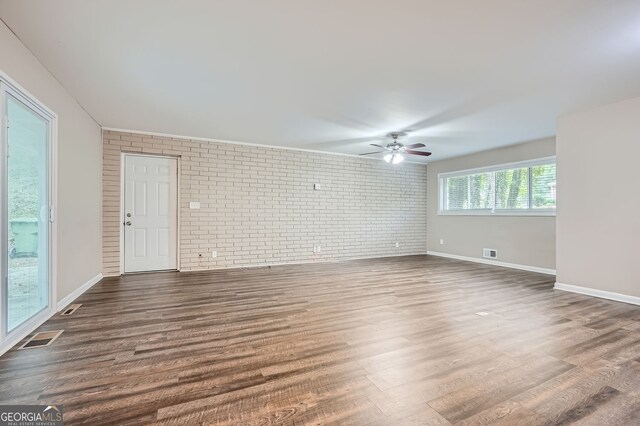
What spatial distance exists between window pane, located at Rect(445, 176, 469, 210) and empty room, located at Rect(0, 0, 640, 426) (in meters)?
1.09

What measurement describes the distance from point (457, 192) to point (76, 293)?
7.61m

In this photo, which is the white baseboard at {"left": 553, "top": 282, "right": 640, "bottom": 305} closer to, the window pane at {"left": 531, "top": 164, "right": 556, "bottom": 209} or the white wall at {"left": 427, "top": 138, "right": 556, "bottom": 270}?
the white wall at {"left": 427, "top": 138, "right": 556, "bottom": 270}

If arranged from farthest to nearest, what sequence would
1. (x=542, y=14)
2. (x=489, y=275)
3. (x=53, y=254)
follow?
(x=489, y=275), (x=53, y=254), (x=542, y=14)

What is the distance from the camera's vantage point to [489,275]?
5.20 metres

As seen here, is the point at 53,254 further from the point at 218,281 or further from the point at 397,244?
the point at 397,244

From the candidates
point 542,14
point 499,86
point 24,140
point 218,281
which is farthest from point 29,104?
point 499,86

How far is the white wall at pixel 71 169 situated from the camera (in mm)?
2471

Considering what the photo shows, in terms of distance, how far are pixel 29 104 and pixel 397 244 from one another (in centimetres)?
707

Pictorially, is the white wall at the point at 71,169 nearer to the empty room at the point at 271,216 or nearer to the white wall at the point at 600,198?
the empty room at the point at 271,216

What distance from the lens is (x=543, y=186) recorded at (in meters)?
5.47

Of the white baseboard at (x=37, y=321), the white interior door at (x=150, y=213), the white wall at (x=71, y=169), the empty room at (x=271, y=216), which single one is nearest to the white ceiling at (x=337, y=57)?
the empty room at (x=271, y=216)

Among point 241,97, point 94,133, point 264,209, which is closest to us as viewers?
point 241,97

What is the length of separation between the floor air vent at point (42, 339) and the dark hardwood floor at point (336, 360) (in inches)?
3.7

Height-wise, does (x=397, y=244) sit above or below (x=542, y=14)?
below
